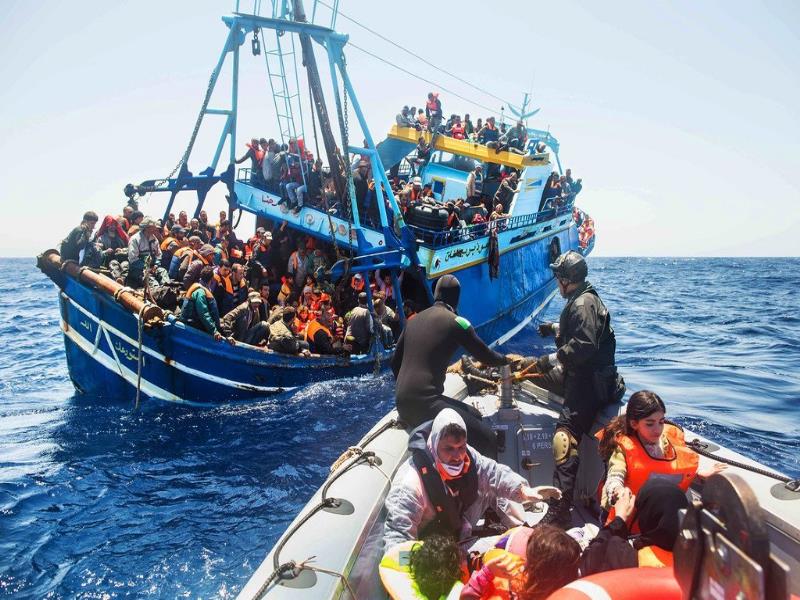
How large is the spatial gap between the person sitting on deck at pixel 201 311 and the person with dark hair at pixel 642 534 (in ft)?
23.8

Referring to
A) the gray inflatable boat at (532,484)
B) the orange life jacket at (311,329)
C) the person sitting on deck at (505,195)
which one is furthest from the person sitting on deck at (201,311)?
the person sitting on deck at (505,195)

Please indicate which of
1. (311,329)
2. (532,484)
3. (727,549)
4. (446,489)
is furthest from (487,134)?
(727,549)

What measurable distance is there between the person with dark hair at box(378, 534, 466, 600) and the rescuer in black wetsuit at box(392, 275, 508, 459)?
1285mm

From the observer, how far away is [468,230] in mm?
13789

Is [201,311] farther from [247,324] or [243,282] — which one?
[243,282]

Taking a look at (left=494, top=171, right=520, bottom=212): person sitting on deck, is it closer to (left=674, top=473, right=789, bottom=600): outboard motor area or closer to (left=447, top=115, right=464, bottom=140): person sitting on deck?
(left=447, top=115, right=464, bottom=140): person sitting on deck

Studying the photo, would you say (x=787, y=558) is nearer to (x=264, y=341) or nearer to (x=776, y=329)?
(x=264, y=341)

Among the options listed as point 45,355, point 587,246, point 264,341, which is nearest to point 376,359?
point 264,341

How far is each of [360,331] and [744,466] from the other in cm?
776

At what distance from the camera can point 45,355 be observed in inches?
642

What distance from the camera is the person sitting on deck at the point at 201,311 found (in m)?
8.91

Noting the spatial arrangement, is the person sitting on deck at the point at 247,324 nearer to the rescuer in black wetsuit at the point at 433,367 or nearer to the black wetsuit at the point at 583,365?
the rescuer in black wetsuit at the point at 433,367

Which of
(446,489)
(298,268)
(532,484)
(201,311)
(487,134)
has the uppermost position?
(487,134)

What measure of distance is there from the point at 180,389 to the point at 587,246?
21.6m
